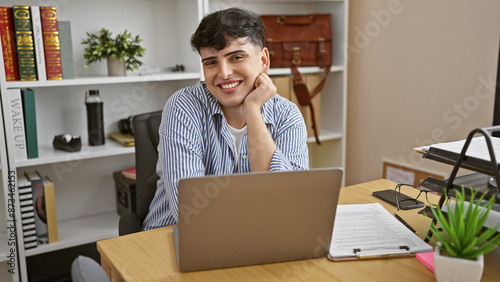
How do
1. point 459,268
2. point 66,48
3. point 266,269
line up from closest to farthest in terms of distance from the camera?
point 459,268
point 266,269
point 66,48

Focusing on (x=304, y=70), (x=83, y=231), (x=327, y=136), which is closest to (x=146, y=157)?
(x=83, y=231)

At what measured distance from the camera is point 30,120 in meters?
1.91

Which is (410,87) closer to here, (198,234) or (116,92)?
(116,92)

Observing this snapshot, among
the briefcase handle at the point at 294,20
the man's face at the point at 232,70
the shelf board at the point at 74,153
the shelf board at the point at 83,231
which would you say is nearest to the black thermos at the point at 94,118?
the shelf board at the point at 74,153

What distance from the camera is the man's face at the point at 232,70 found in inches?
53.8

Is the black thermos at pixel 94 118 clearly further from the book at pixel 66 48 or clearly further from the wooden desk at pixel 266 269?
the wooden desk at pixel 266 269

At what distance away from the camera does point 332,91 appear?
2775 mm

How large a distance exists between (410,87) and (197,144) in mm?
1529

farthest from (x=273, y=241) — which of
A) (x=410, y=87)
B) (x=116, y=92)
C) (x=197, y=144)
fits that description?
(x=410, y=87)

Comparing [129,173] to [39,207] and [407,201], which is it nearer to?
[39,207]

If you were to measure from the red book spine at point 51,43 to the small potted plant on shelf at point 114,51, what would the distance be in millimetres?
186

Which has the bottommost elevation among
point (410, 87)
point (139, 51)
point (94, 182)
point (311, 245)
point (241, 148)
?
point (94, 182)

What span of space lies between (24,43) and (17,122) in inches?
12.7

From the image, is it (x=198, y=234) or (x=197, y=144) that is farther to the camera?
(x=197, y=144)
